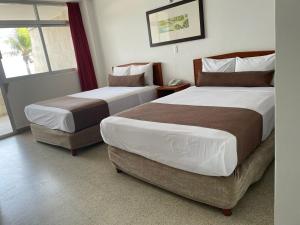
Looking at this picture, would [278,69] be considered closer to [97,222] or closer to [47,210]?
[97,222]

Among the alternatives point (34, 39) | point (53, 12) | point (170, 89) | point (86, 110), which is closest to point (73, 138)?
point (86, 110)

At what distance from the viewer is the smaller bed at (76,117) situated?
3080mm

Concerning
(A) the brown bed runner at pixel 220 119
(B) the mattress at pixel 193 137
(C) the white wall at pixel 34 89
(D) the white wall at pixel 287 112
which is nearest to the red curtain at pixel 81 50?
(C) the white wall at pixel 34 89

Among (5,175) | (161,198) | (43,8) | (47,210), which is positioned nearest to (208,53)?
(161,198)

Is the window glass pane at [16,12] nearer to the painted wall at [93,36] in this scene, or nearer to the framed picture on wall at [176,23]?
the painted wall at [93,36]

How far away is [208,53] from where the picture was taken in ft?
11.6

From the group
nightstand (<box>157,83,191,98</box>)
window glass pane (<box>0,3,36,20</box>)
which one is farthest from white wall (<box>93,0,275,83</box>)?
window glass pane (<box>0,3,36,20</box>)

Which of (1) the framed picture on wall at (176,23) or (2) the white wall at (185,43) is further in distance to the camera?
(1) the framed picture on wall at (176,23)

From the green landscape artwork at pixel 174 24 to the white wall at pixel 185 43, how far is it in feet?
0.91

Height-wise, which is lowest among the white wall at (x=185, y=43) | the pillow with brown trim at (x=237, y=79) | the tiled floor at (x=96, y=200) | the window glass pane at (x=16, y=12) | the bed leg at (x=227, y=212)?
the tiled floor at (x=96, y=200)

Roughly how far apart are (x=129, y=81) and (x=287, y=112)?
330cm

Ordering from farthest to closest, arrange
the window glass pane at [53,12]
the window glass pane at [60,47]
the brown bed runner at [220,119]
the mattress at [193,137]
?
1. the window glass pane at [60,47]
2. the window glass pane at [53,12]
3. the brown bed runner at [220,119]
4. the mattress at [193,137]

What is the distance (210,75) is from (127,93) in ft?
4.40

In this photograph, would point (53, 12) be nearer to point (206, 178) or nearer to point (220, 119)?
point (220, 119)
